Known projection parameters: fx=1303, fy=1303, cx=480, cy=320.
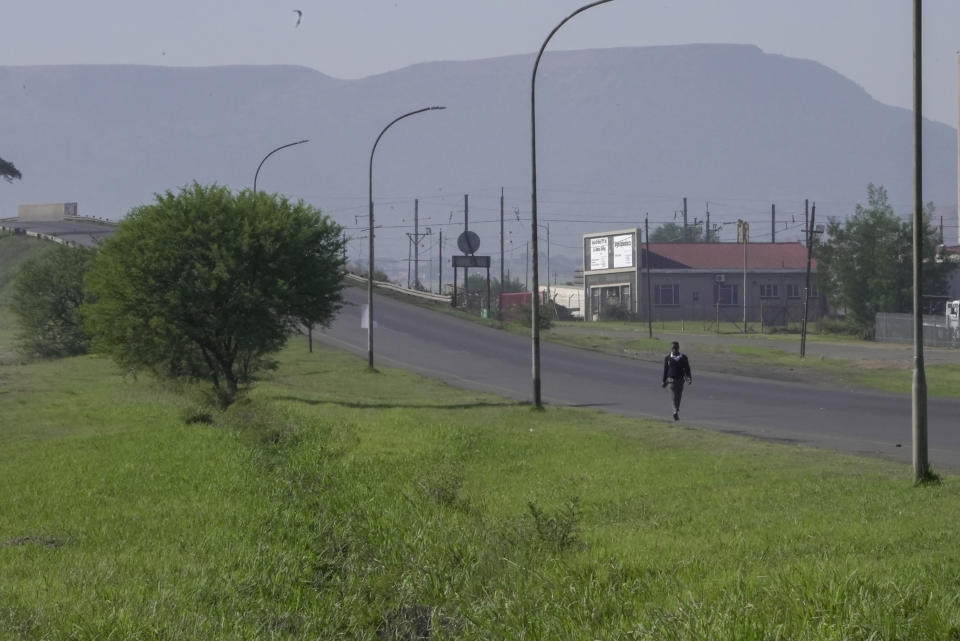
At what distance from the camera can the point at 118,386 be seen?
137 feet

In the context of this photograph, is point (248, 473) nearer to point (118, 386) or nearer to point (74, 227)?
point (118, 386)

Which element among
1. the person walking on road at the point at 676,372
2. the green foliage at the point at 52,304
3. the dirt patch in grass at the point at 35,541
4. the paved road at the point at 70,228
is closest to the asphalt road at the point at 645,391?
the person walking on road at the point at 676,372

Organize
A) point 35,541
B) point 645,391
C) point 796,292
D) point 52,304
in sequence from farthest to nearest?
point 796,292 < point 52,304 < point 645,391 < point 35,541

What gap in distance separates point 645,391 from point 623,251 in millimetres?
70449

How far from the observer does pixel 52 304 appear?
2435 inches

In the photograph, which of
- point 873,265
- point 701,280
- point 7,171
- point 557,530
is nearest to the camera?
point 557,530

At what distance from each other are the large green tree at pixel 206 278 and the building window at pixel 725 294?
7577cm

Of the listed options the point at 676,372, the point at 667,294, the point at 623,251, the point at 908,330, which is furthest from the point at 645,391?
the point at 623,251

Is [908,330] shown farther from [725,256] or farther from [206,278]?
[206,278]

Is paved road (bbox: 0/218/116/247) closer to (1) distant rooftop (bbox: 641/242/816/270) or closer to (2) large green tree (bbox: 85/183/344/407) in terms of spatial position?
(1) distant rooftop (bbox: 641/242/816/270)

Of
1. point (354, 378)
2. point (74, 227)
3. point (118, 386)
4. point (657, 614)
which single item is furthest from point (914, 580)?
point (74, 227)

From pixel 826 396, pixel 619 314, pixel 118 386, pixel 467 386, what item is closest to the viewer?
pixel 826 396

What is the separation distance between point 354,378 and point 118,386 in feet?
29.7

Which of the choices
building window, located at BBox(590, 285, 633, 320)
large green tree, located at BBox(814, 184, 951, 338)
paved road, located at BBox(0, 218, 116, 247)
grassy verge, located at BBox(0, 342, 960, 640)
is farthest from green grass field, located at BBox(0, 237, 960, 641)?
paved road, located at BBox(0, 218, 116, 247)
